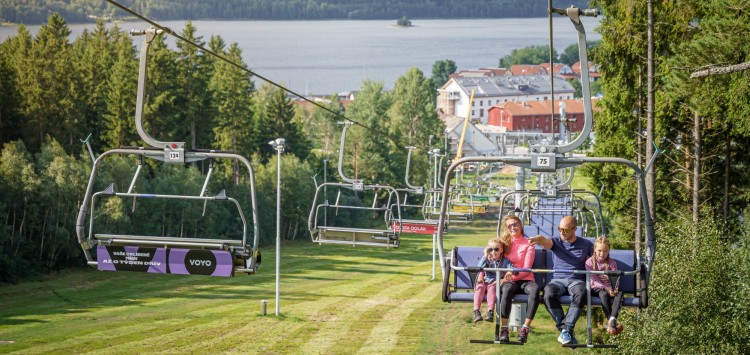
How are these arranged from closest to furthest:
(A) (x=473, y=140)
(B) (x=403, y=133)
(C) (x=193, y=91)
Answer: (C) (x=193, y=91)
(B) (x=403, y=133)
(A) (x=473, y=140)

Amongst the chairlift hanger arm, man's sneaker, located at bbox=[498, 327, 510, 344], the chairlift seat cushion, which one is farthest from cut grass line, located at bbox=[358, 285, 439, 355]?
the chairlift hanger arm

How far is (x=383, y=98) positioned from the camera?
115 m

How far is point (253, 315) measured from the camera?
160 feet

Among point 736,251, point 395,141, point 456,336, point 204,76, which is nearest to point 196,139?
point 204,76

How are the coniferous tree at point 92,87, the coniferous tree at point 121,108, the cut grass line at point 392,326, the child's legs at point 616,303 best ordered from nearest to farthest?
the child's legs at point 616,303, the cut grass line at point 392,326, the coniferous tree at point 121,108, the coniferous tree at point 92,87

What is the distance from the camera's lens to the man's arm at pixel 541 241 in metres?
15.6

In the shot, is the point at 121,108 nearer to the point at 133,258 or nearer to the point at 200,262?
the point at 133,258

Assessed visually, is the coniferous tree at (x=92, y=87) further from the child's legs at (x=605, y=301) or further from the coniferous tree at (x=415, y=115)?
the child's legs at (x=605, y=301)

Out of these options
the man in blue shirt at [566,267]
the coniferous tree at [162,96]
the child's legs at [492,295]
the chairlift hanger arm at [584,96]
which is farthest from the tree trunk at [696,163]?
the coniferous tree at [162,96]

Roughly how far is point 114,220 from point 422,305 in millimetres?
22253

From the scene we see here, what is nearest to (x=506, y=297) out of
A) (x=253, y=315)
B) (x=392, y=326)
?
(x=392, y=326)

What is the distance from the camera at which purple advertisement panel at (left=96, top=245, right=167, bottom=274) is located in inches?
703

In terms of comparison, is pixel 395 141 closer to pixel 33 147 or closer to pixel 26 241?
pixel 33 147

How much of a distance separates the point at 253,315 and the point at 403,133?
202ft
